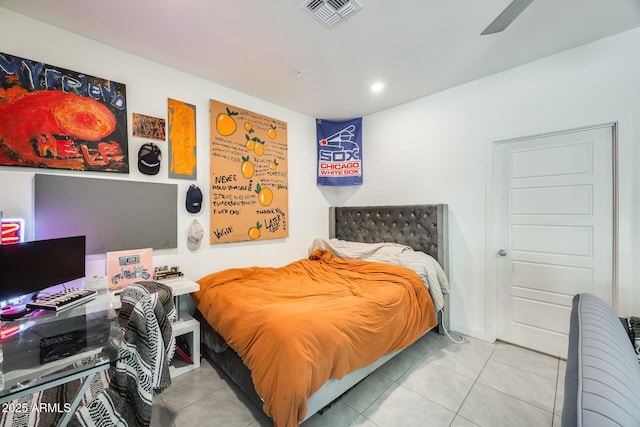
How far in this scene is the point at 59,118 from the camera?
1832 mm

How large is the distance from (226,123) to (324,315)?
89.4 inches

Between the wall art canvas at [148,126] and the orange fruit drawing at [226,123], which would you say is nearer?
the wall art canvas at [148,126]

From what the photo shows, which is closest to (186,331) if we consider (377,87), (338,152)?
(338,152)

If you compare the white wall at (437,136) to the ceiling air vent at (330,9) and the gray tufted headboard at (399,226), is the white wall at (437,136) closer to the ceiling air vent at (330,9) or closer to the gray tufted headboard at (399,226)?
the gray tufted headboard at (399,226)

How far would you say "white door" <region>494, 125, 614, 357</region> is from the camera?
2068 millimetres

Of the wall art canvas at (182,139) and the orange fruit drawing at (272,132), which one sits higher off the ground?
the orange fruit drawing at (272,132)

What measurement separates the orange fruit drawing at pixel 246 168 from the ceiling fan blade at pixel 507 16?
8.07ft

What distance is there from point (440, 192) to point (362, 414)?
2.31m

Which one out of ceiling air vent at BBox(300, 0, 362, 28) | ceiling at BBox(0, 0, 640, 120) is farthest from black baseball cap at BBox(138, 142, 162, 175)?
ceiling air vent at BBox(300, 0, 362, 28)

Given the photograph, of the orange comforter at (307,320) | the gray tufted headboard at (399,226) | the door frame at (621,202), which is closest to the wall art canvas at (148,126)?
the orange comforter at (307,320)

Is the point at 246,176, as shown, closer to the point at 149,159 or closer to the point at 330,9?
the point at 149,159

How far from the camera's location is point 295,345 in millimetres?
1318

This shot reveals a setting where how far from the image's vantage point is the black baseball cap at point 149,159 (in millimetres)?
2170

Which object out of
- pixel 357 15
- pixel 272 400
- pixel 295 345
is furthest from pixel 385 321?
pixel 357 15
